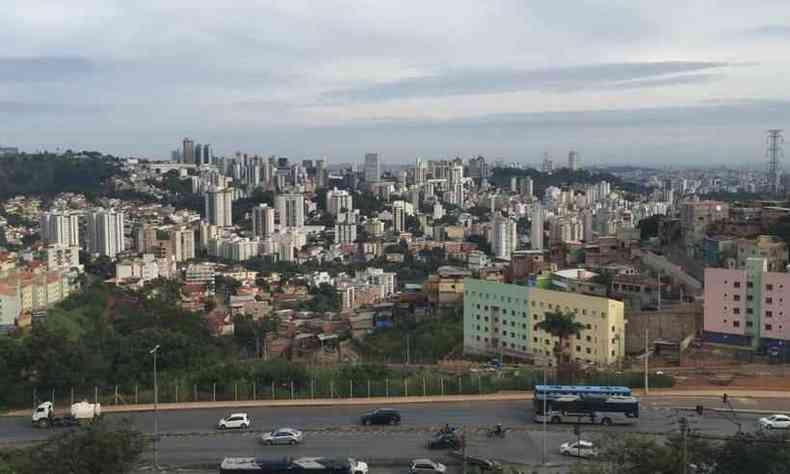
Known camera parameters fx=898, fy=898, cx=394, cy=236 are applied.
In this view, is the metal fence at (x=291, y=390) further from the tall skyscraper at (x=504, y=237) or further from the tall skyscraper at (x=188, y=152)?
the tall skyscraper at (x=188, y=152)

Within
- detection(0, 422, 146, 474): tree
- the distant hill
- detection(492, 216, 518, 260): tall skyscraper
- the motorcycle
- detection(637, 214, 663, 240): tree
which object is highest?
the distant hill

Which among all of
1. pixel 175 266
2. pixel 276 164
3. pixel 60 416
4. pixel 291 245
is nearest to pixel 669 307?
pixel 60 416

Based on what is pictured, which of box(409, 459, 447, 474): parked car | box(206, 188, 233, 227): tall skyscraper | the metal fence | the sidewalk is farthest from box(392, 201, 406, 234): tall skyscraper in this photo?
box(409, 459, 447, 474): parked car

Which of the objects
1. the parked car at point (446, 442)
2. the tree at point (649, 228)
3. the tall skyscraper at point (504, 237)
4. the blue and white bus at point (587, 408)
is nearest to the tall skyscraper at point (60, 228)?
the tall skyscraper at point (504, 237)

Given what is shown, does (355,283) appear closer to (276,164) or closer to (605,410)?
(605,410)

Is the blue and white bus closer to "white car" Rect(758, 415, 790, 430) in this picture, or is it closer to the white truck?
"white car" Rect(758, 415, 790, 430)

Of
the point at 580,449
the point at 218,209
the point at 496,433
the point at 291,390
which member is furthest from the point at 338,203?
the point at 580,449

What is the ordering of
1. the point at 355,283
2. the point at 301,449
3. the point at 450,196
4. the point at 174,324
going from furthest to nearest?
the point at 450,196, the point at 355,283, the point at 174,324, the point at 301,449
